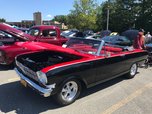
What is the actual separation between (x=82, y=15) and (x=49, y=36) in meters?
23.7

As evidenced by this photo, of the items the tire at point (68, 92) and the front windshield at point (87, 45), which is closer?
the tire at point (68, 92)

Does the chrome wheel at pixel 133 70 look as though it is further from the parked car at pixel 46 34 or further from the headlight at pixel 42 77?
the parked car at pixel 46 34

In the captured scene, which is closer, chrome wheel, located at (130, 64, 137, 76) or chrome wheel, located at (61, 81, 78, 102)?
chrome wheel, located at (61, 81, 78, 102)

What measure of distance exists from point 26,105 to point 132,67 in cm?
392

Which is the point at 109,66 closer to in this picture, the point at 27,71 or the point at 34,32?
the point at 27,71

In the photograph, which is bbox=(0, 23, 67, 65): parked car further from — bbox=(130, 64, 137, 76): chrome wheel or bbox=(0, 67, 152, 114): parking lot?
bbox=(130, 64, 137, 76): chrome wheel

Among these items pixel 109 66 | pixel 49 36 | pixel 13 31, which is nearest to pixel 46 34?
pixel 49 36

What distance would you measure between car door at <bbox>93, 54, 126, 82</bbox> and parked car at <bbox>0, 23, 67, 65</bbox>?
6.05 ft

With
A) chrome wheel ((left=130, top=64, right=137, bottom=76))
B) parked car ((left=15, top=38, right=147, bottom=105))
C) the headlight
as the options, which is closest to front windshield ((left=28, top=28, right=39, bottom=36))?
parked car ((left=15, top=38, right=147, bottom=105))

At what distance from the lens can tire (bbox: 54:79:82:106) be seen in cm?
435

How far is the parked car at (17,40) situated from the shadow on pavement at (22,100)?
1152 millimetres

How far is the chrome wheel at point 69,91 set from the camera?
14.7ft

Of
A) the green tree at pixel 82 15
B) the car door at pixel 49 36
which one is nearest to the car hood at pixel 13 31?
the car door at pixel 49 36

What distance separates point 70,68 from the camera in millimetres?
4355
